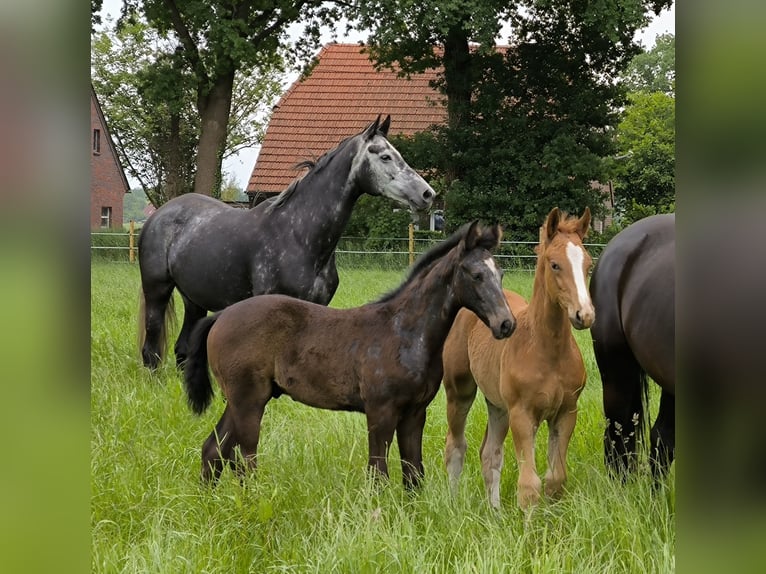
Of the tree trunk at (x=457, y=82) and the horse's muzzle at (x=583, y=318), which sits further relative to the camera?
the tree trunk at (x=457, y=82)

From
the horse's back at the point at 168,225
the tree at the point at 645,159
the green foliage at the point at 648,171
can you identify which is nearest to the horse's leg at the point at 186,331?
the horse's back at the point at 168,225

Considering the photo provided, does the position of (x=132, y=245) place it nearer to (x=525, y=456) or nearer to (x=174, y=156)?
(x=174, y=156)

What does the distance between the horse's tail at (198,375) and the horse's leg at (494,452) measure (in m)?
1.39

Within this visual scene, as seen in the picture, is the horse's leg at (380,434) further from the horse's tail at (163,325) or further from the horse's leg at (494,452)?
the horse's tail at (163,325)

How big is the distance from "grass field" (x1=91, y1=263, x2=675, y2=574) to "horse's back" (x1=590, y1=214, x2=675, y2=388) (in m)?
0.58

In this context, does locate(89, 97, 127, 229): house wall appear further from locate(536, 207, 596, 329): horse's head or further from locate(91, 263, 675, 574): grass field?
locate(536, 207, 596, 329): horse's head

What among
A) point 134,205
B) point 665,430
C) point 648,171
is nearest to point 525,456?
point 665,430

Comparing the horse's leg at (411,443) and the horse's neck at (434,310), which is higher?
the horse's neck at (434,310)

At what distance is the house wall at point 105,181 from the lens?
34.8 m

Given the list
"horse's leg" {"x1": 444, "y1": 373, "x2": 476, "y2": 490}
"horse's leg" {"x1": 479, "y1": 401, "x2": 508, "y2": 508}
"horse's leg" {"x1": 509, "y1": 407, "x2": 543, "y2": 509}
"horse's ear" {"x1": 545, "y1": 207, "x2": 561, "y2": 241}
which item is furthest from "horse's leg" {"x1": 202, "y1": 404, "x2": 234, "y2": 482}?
"horse's ear" {"x1": 545, "y1": 207, "x2": 561, "y2": 241}

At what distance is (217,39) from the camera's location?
18109mm

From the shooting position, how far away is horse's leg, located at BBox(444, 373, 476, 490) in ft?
13.5

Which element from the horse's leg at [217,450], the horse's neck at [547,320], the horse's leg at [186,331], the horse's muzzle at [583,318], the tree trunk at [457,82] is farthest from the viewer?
the tree trunk at [457,82]
